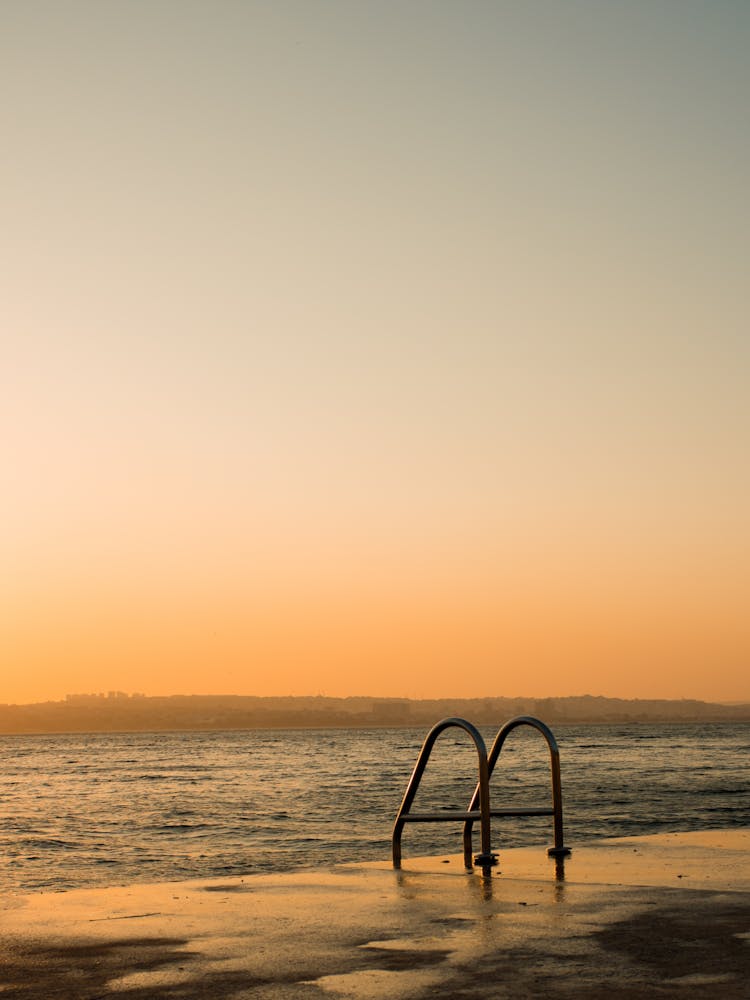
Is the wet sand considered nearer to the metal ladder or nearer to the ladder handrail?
the ladder handrail

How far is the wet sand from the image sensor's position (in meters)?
5.60

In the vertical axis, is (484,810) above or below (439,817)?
above

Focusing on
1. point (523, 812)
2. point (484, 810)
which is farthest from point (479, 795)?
point (484, 810)

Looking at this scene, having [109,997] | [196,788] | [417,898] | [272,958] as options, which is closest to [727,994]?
[272,958]

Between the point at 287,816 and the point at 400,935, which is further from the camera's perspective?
the point at 287,816

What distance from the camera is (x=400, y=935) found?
6.90m

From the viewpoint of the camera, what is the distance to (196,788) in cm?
3744

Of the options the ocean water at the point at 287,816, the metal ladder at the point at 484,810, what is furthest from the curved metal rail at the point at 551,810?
the ocean water at the point at 287,816

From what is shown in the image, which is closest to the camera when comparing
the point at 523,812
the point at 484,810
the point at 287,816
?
the point at 484,810

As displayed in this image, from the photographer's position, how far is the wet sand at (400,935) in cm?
560

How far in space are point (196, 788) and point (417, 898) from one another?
30.5m

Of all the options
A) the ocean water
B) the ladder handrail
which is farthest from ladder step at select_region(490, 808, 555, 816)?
the ocean water

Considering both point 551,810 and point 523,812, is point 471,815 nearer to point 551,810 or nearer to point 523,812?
point 523,812

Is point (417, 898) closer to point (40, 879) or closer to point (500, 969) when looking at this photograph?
point (500, 969)
